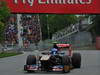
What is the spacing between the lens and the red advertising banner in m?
43.0

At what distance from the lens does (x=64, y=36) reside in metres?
72.3

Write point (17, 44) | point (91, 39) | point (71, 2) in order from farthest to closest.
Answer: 1. point (91, 39)
2. point (17, 44)
3. point (71, 2)

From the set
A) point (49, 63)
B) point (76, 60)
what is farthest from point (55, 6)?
point (49, 63)

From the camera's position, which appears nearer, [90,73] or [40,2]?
[90,73]

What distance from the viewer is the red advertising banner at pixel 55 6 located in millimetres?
42969

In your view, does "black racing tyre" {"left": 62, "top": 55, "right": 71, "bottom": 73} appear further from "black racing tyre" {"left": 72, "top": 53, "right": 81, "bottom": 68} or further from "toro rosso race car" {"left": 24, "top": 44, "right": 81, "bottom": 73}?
"black racing tyre" {"left": 72, "top": 53, "right": 81, "bottom": 68}

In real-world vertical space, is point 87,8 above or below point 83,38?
above

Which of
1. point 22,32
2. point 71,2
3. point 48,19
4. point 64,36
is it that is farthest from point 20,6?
point 48,19

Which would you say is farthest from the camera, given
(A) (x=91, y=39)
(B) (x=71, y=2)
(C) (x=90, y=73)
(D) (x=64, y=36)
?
(D) (x=64, y=36)

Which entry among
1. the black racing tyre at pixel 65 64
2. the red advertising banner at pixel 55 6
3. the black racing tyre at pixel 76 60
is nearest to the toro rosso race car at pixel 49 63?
the black racing tyre at pixel 65 64

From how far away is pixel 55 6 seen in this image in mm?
43094

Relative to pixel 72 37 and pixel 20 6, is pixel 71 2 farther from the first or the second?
pixel 72 37

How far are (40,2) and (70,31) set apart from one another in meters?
30.5

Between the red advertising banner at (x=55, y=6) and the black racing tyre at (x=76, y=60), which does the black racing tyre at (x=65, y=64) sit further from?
the red advertising banner at (x=55, y=6)
